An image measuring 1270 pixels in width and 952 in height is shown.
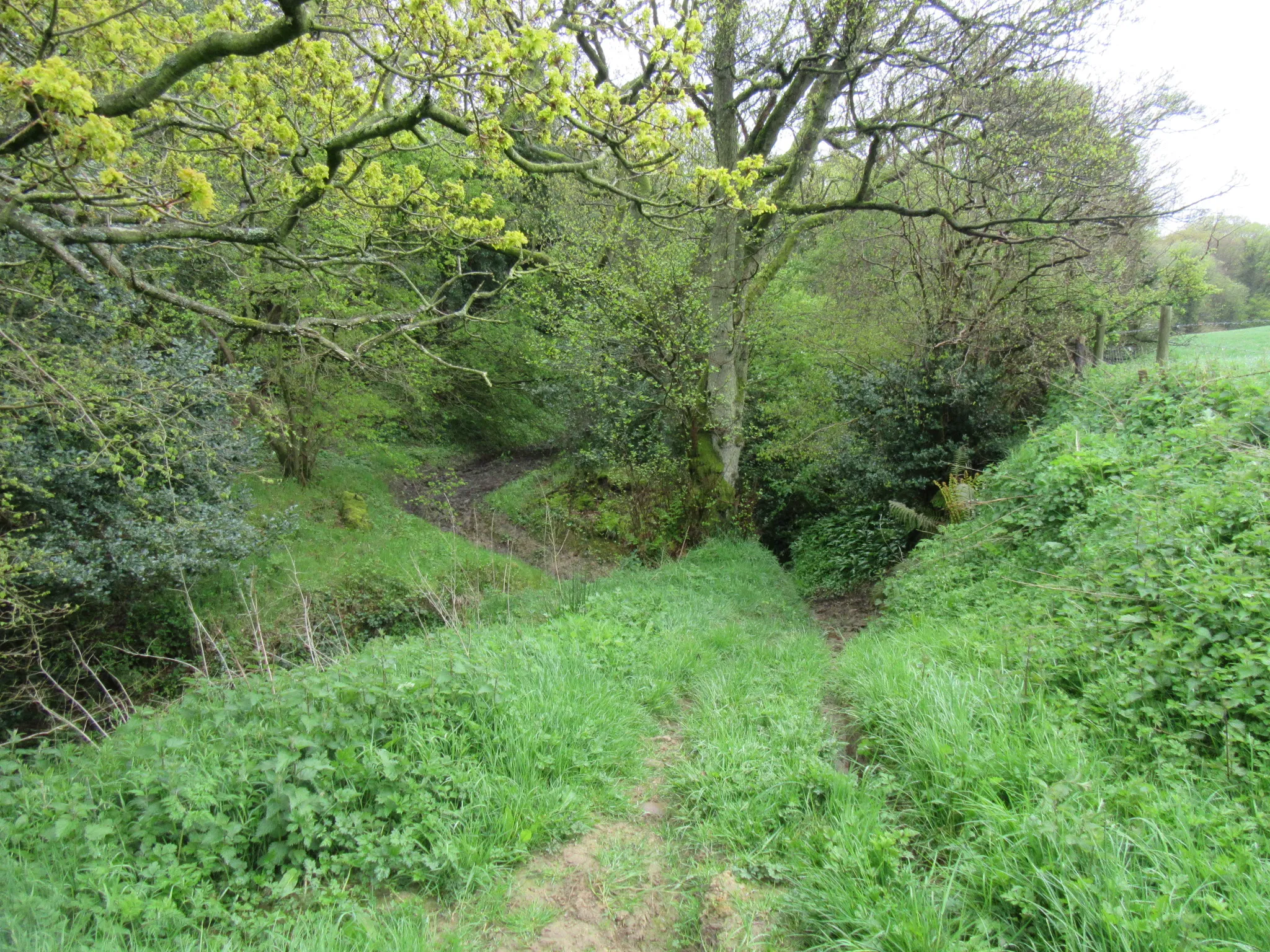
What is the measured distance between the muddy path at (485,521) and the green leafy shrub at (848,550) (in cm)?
394

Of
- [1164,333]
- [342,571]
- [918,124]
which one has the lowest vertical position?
[342,571]

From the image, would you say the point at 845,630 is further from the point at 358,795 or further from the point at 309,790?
the point at 309,790

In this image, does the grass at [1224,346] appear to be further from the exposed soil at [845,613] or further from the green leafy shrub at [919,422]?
the exposed soil at [845,613]

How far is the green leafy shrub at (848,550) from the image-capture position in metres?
9.93

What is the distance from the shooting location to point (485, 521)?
1362 centimetres

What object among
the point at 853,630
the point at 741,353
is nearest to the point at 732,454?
the point at 741,353

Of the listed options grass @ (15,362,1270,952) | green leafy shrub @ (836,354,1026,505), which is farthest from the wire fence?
grass @ (15,362,1270,952)

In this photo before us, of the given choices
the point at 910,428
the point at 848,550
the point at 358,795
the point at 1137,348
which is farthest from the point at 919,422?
the point at 358,795

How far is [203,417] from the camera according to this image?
7.29 m

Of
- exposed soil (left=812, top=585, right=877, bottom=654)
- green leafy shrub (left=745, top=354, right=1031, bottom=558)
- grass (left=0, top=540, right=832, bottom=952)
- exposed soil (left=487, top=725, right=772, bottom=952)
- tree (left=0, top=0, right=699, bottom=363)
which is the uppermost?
tree (left=0, top=0, right=699, bottom=363)

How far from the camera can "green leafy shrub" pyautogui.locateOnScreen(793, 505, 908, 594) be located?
32.6 feet

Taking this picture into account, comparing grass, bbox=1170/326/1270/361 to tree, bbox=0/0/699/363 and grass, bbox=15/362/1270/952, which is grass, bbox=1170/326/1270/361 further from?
tree, bbox=0/0/699/363

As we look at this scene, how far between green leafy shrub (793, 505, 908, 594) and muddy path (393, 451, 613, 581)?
3938 millimetres

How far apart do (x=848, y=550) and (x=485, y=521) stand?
26.3 feet
